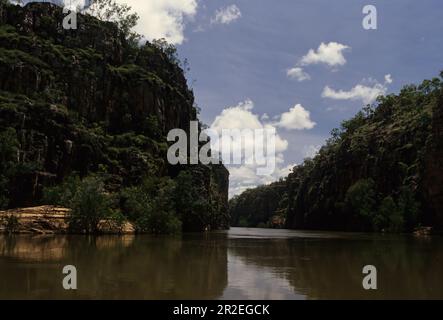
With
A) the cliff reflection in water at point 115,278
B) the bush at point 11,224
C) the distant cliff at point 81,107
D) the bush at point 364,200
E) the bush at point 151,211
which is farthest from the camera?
the bush at point 364,200

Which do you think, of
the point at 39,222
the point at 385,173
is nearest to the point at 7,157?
the point at 39,222

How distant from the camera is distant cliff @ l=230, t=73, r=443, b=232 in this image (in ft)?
258

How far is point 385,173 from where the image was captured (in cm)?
9994

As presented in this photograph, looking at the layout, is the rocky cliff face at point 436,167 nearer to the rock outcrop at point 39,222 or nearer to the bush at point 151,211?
the bush at point 151,211

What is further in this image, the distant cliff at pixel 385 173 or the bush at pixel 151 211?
the distant cliff at pixel 385 173

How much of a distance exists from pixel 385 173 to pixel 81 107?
65133mm

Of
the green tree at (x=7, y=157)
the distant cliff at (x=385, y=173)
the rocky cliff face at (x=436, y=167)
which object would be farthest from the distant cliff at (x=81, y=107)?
the rocky cliff face at (x=436, y=167)

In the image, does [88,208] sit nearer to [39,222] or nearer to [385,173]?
[39,222]

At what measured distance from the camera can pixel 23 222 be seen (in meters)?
48.8

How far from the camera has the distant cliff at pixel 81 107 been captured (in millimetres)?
65125

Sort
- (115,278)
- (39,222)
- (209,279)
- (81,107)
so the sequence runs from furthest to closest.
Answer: (81,107), (39,222), (209,279), (115,278)

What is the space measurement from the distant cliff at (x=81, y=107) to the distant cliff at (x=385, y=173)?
34485 mm
